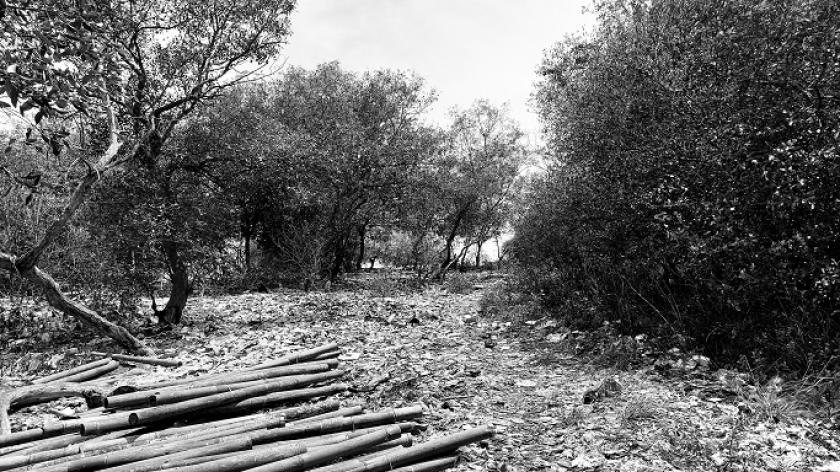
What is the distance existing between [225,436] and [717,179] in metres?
8.02

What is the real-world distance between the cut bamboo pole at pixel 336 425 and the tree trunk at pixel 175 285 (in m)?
8.51

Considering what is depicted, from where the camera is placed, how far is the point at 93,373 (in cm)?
805

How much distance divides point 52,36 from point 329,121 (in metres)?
17.9

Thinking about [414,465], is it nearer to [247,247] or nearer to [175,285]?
[175,285]

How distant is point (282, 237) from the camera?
23578 millimetres

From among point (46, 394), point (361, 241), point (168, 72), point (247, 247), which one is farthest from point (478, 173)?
point (46, 394)

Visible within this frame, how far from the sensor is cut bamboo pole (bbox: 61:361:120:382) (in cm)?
780

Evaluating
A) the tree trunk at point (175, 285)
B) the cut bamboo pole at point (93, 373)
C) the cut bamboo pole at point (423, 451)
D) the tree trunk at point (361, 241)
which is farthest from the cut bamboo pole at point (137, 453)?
the tree trunk at point (361, 241)

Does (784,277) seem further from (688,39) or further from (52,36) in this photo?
(52,36)

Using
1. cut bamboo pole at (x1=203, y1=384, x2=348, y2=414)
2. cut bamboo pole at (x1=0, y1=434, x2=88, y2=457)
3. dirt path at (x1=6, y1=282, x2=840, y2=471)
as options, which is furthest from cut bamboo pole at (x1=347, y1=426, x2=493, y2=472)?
cut bamboo pole at (x1=0, y1=434, x2=88, y2=457)

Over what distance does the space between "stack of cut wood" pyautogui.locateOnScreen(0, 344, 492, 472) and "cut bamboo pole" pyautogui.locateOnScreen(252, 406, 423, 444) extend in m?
0.01

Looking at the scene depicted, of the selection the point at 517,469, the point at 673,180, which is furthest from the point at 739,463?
the point at 673,180

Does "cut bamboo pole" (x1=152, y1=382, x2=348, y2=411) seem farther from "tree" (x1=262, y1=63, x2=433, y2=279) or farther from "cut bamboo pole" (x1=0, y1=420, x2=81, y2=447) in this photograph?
"tree" (x1=262, y1=63, x2=433, y2=279)

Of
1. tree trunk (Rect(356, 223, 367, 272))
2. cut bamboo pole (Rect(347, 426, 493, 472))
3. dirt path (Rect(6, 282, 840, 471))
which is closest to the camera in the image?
cut bamboo pole (Rect(347, 426, 493, 472))
